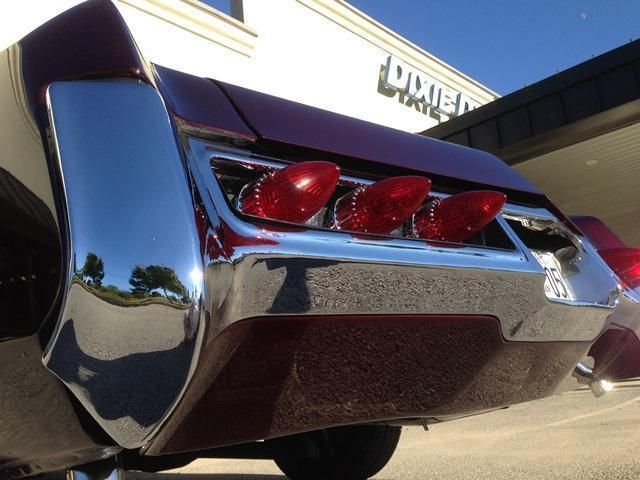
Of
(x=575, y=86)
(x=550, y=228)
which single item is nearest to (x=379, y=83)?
(x=575, y=86)

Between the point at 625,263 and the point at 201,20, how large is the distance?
9.19m

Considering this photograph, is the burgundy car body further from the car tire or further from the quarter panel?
the car tire

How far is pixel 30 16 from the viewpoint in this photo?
8086 millimetres

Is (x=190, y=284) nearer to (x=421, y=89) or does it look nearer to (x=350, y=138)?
(x=350, y=138)

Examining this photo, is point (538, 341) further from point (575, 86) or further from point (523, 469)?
point (575, 86)

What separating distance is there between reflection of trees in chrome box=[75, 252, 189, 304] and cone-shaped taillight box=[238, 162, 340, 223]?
241 mm

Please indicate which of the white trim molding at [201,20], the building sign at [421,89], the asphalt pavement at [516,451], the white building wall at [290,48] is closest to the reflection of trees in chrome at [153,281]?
the asphalt pavement at [516,451]

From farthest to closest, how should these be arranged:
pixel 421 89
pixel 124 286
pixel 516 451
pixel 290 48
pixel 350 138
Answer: pixel 421 89 → pixel 290 48 → pixel 516 451 → pixel 350 138 → pixel 124 286

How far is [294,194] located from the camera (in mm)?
1238

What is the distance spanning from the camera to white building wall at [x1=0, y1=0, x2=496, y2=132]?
9.50 meters

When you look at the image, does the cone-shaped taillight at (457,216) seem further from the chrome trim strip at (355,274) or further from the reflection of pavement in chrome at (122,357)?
the reflection of pavement in chrome at (122,357)

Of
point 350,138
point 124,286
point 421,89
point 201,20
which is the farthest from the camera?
point 421,89

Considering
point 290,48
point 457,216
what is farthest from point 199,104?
point 290,48

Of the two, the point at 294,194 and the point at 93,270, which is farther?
the point at 294,194
